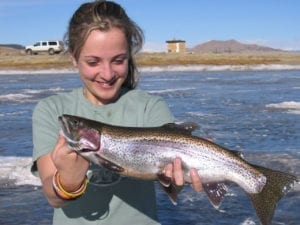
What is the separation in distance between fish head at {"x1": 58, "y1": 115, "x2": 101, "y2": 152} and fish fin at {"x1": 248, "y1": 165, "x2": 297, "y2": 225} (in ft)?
3.39

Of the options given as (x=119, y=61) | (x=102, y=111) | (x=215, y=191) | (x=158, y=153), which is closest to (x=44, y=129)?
(x=102, y=111)

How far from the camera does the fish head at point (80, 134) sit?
2.91 m

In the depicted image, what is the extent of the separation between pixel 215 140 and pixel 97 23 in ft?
30.4

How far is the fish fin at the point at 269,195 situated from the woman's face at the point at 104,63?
3.32 ft

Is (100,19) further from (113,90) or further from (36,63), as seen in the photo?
(36,63)

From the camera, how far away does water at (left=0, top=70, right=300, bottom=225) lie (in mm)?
7320

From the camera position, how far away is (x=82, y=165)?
294 centimetres

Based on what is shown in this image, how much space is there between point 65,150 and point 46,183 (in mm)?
361

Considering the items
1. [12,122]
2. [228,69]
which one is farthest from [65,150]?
[228,69]

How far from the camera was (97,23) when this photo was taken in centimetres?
322

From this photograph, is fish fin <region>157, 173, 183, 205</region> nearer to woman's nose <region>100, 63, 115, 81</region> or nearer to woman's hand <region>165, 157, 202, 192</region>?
woman's hand <region>165, 157, 202, 192</region>

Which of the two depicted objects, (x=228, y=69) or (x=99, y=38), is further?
(x=228, y=69)

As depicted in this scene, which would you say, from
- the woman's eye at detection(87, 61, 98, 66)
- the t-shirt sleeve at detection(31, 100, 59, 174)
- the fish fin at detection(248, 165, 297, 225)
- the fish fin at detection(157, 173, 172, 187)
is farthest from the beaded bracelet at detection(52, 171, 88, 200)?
the fish fin at detection(248, 165, 297, 225)

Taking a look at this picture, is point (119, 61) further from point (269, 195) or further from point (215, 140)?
point (215, 140)
